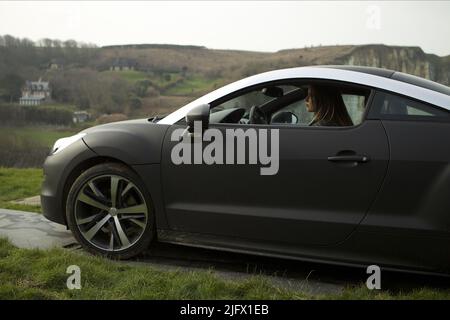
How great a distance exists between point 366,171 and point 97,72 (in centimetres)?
5546

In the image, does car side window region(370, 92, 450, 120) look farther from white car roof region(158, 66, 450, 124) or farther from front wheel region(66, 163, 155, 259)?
front wheel region(66, 163, 155, 259)

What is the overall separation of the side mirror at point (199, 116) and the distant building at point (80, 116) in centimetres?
3771

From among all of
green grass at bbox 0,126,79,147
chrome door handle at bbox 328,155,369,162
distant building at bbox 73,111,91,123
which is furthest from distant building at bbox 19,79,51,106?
chrome door handle at bbox 328,155,369,162

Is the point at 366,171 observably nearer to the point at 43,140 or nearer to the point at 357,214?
the point at 357,214

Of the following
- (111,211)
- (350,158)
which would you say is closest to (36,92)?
(111,211)

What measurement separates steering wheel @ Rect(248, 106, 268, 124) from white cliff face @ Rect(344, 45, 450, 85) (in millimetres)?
1166

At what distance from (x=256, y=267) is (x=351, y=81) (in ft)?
4.93

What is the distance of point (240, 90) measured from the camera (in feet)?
11.6

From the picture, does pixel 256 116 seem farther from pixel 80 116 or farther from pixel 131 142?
pixel 80 116

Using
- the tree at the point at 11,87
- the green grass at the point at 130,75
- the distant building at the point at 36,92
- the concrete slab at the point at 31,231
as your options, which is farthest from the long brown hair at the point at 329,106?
the tree at the point at 11,87

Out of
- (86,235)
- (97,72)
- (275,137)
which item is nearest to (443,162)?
(275,137)

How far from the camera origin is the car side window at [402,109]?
3004mm

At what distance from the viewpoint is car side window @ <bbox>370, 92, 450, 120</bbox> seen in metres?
3.00

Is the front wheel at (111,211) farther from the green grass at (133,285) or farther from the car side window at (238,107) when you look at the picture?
the car side window at (238,107)
